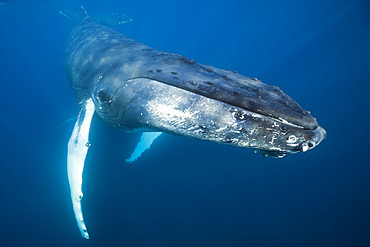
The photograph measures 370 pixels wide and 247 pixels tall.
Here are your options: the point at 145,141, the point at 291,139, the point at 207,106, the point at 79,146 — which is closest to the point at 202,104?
the point at 207,106

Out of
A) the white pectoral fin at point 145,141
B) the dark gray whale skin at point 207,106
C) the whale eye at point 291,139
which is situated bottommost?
the whale eye at point 291,139

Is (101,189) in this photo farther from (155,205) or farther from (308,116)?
(308,116)

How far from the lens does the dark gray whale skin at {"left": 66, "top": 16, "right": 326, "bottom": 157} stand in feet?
5.47

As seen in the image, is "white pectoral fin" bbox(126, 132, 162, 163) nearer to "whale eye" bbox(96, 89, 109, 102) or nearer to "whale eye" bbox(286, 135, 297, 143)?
"whale eye" bbox(96, 89, 109, 102)

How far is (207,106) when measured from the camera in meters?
1.87

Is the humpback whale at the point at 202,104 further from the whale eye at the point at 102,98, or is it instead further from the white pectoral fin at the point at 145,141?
the white pectoral fin at the point at 145,141

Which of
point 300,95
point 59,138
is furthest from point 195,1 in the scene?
point 59,138

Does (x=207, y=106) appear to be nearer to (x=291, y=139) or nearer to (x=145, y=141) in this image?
(x=291, y=139)

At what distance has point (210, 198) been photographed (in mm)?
10578

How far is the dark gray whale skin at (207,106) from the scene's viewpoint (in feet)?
5.47

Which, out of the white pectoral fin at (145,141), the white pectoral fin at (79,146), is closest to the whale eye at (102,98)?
the white pectoral fin at (79,146)

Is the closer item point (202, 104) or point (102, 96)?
point (202, 104)

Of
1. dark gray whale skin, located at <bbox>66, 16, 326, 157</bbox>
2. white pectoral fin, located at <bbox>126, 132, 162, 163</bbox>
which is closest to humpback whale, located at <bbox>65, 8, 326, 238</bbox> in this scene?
dark gray whale skin, located at <bbox>66, 16, 326, 157</bbox>

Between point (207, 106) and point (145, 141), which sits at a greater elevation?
point (145, 141)
